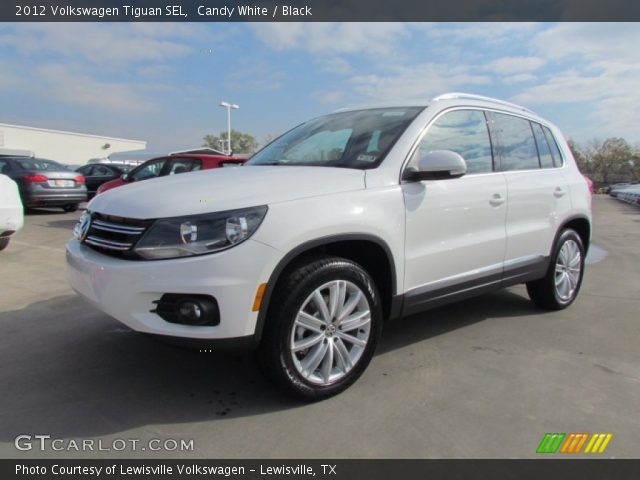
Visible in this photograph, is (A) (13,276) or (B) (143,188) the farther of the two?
(A) (13,276)

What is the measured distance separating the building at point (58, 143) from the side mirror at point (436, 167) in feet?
194

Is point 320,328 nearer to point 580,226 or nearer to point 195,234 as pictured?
point 195,234

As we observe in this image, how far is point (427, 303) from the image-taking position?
3289 millimetres

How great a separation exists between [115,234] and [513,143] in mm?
3132

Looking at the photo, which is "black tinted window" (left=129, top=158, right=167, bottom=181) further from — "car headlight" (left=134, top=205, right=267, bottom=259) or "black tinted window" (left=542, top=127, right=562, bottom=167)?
"car headlight" (left=134, top=205, right=267, bottom=259)

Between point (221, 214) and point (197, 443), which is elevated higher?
point (221, 214)

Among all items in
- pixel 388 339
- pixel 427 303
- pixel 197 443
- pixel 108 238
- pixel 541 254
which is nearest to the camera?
pixel 197 443

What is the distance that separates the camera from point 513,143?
159 inches

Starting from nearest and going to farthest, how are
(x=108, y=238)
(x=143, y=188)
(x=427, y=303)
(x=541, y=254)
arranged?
(x=108, y=238), (x=143, y=188), (x=427, y=303), (x=541, y=254)

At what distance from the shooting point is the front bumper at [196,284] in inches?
92.8

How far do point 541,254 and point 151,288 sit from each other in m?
3.25

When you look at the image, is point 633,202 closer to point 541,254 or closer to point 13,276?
point 541,254

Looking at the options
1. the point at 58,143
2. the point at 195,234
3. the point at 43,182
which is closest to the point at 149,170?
the point at 43,182

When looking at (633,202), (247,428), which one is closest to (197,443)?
(247,428)
